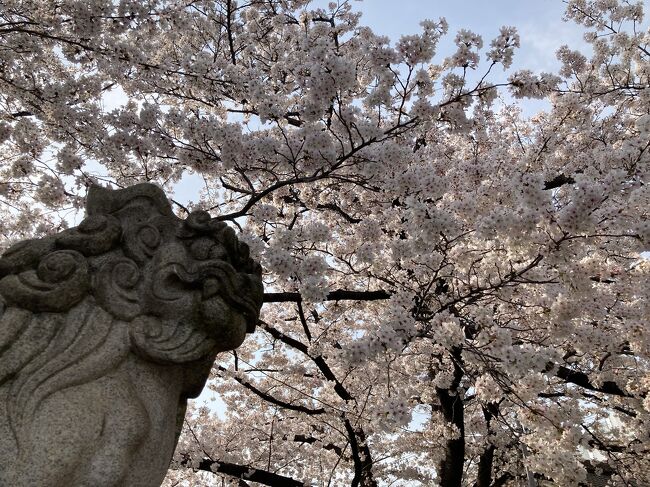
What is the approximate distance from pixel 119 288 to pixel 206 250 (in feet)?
1.45

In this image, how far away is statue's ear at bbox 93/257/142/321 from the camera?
7.79ft

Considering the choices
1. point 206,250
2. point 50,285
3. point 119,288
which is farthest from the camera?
point 206,250

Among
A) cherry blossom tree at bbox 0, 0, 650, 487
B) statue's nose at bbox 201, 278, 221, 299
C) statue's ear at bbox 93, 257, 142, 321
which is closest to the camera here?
statue's ear at bbox 93, 257, 142, 321

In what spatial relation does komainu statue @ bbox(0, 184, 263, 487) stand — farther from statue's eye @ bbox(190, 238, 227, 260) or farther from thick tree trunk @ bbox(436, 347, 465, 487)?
thick tree trunk @ bbox(436, 347, 465, 487)

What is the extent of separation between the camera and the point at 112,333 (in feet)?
7.64

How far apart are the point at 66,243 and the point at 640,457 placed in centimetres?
997

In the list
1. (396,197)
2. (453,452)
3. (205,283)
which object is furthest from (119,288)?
(453,452)

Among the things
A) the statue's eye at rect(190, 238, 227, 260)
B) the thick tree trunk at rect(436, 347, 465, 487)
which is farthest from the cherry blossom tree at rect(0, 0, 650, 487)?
the statue's eye at rect(190, 238, 227, 260)

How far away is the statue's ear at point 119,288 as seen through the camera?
7.79 feet

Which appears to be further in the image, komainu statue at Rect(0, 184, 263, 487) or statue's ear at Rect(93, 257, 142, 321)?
statue's ear at Rect(93, 257, 142, 321)

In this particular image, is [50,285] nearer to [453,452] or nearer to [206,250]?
[206,250]

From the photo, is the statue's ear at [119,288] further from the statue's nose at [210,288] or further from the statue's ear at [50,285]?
the statue's nose at [210,288]

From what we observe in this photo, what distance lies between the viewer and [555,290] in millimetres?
6816

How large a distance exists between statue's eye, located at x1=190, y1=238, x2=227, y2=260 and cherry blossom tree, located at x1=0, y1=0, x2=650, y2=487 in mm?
2549
